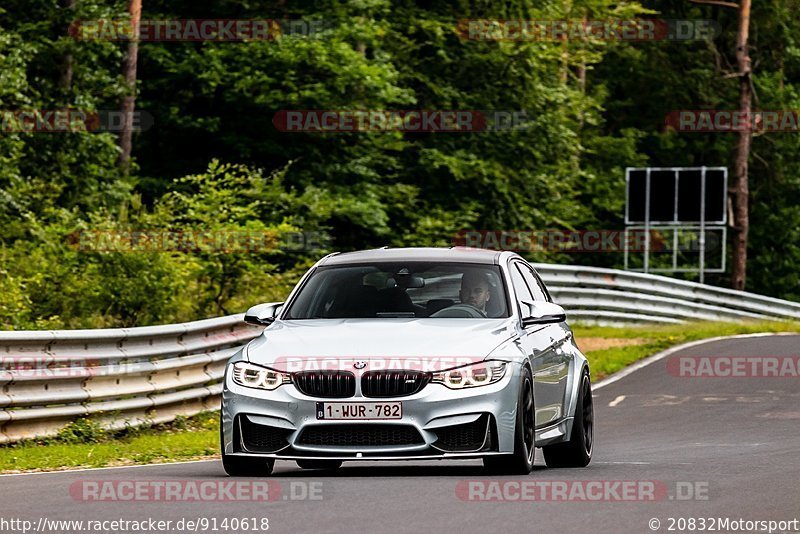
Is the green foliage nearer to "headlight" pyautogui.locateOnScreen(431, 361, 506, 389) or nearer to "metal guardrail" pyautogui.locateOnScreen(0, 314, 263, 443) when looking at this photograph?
"metal guardrail" pyautogui.locateOnScreen(0, 314, 263, 443)

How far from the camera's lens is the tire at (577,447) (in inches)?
520

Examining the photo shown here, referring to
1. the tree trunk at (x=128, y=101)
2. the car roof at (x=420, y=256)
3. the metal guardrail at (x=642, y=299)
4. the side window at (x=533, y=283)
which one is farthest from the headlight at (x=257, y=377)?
the tree trunk at (x=128, y=101)

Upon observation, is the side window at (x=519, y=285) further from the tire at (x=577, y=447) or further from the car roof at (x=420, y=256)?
the tire at (x=577, y=447)

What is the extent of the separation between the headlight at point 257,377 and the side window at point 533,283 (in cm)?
277

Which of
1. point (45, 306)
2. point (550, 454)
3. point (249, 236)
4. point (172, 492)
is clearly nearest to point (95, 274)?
point (45, 306)

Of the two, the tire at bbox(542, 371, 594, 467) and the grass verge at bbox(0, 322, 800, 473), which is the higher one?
the tire at bbox(542, 371, 594, 467)

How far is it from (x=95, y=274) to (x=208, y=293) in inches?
93.6

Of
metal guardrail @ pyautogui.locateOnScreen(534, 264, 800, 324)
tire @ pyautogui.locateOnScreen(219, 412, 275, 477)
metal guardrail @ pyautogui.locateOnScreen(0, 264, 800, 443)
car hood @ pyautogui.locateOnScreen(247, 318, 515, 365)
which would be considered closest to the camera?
car hood @ pyautogui.locateOnScreen(247, 318, 515, 365)

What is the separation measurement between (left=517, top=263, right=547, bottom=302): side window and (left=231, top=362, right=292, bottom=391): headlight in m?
2.77

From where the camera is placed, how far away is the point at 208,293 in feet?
87.9

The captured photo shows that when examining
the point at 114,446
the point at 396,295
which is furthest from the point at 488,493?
the point at 114,446

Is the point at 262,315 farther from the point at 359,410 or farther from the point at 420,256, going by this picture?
the point at 359,410


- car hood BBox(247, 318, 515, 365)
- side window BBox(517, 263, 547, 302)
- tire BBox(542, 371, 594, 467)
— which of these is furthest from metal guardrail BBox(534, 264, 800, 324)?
car hood BBox(247, 318, 515, 365)

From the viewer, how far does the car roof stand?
12688mm
